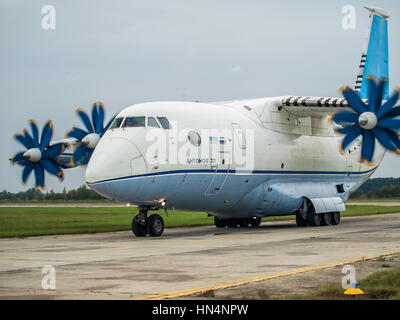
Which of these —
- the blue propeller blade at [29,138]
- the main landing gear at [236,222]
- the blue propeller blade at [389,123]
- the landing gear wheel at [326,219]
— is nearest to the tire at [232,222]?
the main landing gear at [236,222]

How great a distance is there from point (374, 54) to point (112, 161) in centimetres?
1786

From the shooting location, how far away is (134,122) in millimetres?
20484

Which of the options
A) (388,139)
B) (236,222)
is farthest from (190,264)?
(236,222)

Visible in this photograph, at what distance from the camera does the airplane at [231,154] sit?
1986cm

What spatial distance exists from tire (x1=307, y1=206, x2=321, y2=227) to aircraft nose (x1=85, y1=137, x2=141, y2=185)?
31.6 feet

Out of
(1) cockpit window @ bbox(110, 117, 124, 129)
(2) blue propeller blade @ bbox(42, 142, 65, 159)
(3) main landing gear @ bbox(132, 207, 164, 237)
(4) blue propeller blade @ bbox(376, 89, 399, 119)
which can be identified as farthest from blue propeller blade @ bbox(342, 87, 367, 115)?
(2) blue propeller blade @ bbox(42, 142, 65, 159)

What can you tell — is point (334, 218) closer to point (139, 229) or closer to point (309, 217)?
point (309, 217)

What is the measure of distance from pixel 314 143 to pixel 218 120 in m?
6.42

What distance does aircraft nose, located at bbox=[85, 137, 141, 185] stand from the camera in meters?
19.1

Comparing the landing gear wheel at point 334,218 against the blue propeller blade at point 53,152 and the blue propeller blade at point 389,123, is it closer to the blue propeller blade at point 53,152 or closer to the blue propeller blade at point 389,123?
the blue propeller blade at point 389,123

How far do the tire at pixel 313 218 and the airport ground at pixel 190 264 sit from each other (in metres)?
5.57

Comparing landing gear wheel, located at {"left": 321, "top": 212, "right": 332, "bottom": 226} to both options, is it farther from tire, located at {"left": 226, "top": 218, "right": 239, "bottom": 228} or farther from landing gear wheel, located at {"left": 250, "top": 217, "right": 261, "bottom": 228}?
tire, located at {"left": 226, "top": 218, "right": 239, "bottom": 228}

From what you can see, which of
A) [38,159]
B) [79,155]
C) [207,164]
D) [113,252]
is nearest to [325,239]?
[207,164]

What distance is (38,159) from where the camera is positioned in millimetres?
26750
